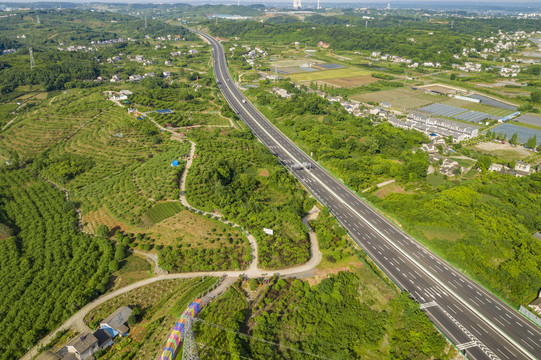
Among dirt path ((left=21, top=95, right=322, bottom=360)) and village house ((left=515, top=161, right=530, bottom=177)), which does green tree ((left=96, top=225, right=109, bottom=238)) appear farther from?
village house ((left=515, top=161, right=530, bottom=177))

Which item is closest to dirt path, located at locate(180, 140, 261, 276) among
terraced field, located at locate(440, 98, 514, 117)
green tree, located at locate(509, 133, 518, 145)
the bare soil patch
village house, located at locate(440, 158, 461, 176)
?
the bare soil patch

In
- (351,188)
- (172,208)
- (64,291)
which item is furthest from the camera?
(351,188)

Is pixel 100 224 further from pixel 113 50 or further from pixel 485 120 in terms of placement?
pixel 113 50

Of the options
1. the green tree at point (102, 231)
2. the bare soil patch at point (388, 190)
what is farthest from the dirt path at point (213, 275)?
the bare soil patch at point (388, 190)

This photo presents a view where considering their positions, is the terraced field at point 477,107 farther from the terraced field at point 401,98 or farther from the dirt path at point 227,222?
the dirt path at point 227,222

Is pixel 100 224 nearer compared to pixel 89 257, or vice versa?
pixel 89 257

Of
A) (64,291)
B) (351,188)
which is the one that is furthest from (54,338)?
(351,188)

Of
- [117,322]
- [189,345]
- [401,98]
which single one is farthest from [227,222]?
[401,98]
